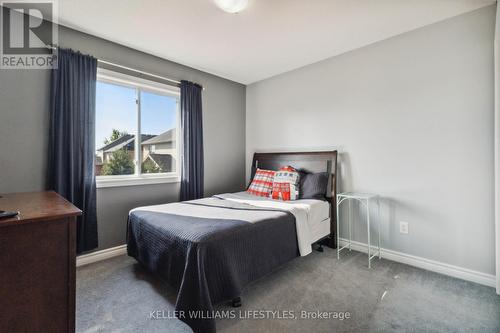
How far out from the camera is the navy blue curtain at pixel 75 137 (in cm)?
219

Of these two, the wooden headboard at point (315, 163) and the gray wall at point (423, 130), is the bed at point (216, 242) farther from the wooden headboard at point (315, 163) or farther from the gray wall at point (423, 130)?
the gray wall at point (423, 130)

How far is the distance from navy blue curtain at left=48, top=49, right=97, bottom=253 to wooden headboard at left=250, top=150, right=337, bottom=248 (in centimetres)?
221

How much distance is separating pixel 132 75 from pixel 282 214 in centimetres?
236

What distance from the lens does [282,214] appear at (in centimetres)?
216

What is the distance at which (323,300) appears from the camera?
5.87 ft

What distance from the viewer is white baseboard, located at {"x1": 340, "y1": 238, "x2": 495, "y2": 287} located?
6.54ft

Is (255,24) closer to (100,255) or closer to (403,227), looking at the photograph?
(403,227)

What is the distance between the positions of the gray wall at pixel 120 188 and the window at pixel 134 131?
0.56ft

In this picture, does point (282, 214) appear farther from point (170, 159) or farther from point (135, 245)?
point (170, 159)

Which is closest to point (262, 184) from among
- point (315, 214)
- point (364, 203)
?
point (315, 214)

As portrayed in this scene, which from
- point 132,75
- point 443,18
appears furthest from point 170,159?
point 443,18

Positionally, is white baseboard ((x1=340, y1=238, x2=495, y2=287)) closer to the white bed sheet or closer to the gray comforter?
the white bed sheet

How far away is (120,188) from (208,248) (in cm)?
174

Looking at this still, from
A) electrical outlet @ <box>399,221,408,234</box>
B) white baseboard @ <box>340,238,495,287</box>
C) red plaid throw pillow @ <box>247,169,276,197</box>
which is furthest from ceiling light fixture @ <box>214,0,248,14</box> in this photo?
white baseboard @ <box>340,238,495,287</box>
